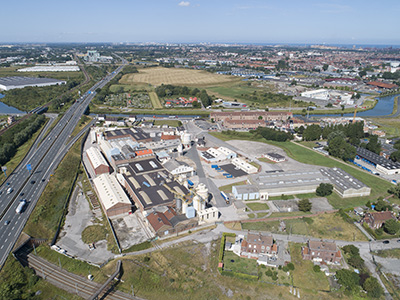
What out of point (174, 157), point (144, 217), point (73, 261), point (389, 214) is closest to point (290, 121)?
point (174, 157)

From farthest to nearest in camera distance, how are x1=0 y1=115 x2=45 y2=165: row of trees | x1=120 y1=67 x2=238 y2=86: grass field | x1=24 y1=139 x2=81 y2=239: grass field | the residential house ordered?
x1=120 y1=67 x2=238 y2=86: grass field < x1=0 y1=115 x2=45 y2=165: row of trees < the residential house < x1=24 y1=139 x2=81 y2=239: grass field

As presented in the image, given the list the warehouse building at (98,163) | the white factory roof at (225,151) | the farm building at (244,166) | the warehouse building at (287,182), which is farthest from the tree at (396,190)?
the warehouse building at (98,163)

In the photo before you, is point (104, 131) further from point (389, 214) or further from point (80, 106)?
point (389, 214)

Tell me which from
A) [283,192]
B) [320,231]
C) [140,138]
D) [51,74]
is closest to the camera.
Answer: [320,231]

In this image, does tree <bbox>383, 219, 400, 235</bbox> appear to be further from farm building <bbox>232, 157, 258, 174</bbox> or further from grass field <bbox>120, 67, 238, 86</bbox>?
grass field <bbox>120, 67, 238, 86</bbox>

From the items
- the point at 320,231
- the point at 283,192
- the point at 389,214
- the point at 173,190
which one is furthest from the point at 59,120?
the point at 389,214

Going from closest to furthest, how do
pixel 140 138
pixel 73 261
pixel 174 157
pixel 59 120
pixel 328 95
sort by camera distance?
pixel 73 261 < pixel 174 157 < pixel 140 138 < pixel 59 120 < pixel 328 95

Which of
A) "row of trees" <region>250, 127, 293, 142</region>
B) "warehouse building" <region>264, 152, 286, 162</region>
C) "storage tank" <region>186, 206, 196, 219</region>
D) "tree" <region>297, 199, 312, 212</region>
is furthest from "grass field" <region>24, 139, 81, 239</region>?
"row of trees" <region>250, 127, 293, 142</region>

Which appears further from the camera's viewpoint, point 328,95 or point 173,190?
point 328,95
